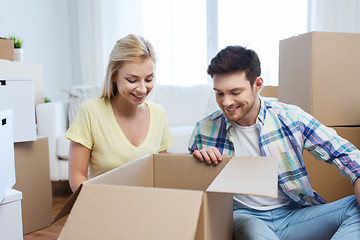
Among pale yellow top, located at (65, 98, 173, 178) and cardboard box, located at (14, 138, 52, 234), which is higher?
pale yellow top, located at (65, 98, 173, 178)

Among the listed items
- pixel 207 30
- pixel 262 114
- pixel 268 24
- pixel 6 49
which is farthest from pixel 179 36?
pixel 262 114

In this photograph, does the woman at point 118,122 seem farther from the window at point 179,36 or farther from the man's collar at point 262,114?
the window at point 179,36

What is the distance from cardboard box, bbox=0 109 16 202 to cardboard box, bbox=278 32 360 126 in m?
1.21

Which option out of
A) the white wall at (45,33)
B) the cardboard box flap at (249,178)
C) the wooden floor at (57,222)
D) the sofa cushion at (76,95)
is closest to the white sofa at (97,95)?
the sofa cushion at (76,95)

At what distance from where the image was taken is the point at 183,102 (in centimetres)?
280

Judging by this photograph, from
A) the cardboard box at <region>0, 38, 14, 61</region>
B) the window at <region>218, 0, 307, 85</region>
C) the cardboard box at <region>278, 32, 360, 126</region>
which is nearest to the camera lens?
the cardboard box at <region>278, 32, 360, 126</region>

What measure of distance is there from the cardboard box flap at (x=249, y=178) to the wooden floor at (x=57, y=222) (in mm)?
1196

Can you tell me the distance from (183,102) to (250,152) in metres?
1.70

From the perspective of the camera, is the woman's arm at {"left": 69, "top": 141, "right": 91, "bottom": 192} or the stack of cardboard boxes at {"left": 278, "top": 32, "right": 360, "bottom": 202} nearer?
the woman's arm at {"left": 69, "top": 141, "right": 91, "bottom": 192}

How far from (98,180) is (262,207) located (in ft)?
1.80

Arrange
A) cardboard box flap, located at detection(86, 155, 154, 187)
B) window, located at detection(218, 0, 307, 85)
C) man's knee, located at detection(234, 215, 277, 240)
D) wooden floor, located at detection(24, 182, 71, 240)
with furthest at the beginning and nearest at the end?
window, located at detection(218, 0, 307, 85)
wooden floor, located at detection(24, 182, 71, 240)
man's knee, located at detection(234, 215, 277, 240)
cardboard box flap, located at detection(86, 155, 154, 187)

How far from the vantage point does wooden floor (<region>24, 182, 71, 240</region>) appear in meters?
1.70

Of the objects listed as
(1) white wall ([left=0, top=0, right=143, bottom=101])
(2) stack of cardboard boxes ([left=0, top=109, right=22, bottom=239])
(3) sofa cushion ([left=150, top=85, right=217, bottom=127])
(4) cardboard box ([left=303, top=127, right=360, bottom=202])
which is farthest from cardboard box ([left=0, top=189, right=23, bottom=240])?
(1) white wall ([left=0, top=0, right=143, bottom=101])

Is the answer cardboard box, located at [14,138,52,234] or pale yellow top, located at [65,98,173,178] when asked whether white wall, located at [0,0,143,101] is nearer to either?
cardboard box, located at [14,138,52,234]
